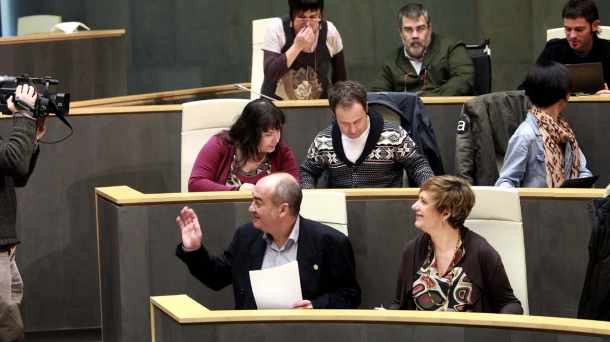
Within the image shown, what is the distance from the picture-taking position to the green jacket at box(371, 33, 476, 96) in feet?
20.2

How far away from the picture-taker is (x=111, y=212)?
446 cm

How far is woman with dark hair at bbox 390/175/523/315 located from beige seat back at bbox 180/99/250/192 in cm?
182

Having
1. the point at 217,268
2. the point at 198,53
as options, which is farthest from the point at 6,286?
the point at 198,53

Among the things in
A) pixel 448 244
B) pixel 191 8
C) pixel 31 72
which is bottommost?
pixel 448 244

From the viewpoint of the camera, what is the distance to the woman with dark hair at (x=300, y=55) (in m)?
5.93

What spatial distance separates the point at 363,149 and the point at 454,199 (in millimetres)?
1188

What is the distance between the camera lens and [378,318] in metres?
3.16

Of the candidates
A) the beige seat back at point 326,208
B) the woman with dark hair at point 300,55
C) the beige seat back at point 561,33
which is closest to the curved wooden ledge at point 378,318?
the beige seat back at point 326,208

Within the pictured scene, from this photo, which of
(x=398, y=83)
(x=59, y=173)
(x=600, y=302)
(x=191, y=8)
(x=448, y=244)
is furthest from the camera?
(x=191, y=8)

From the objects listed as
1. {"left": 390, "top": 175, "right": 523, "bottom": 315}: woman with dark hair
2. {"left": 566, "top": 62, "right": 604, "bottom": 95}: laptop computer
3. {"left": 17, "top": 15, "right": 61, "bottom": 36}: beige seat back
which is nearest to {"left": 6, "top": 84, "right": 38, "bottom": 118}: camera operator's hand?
{"left": 390, "top": 175, "right": 523, "bottom": 315}: woman with dark hair

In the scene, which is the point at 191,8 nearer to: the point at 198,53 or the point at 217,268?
the point at 198,53

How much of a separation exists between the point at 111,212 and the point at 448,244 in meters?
1.50

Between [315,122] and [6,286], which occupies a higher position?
[315,122]

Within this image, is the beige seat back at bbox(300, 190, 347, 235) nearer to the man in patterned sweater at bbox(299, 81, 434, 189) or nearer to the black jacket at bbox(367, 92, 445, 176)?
the man in patterned sweater at bbox(299, 81, 434, 189)
